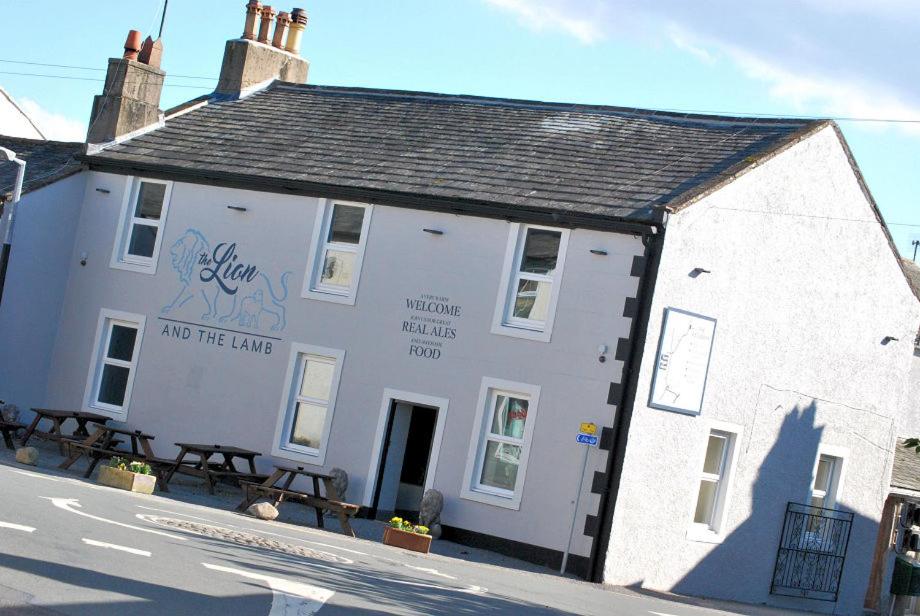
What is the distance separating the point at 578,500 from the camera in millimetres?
19578

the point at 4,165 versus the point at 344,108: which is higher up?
the point at 344,108

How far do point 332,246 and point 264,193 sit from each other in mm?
1744

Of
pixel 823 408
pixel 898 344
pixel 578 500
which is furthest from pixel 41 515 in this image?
pixel 898 344

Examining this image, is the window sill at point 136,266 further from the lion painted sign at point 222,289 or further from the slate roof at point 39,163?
the slate roof at point 39,163

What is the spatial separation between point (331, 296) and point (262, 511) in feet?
15.7

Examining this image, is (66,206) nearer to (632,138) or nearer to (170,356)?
(170,356)

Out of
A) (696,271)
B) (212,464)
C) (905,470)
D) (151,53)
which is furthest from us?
(905,470)

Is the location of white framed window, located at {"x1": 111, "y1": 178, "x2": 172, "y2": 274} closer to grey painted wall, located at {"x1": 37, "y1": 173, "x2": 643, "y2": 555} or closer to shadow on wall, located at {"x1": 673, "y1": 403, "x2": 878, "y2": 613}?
grey painted wall, located at {"x1": 37, "y1": 173, "x2": 643, "y2": 555}

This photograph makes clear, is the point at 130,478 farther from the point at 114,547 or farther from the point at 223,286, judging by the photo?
the point at 114,547

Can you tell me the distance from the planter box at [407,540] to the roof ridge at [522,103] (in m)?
10.1

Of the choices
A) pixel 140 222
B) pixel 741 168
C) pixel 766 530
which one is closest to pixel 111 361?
pixel 140 222

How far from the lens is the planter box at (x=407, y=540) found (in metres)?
17.9

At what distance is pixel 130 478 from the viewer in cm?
1916

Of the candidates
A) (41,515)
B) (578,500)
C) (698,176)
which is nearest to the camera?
(41,515)
